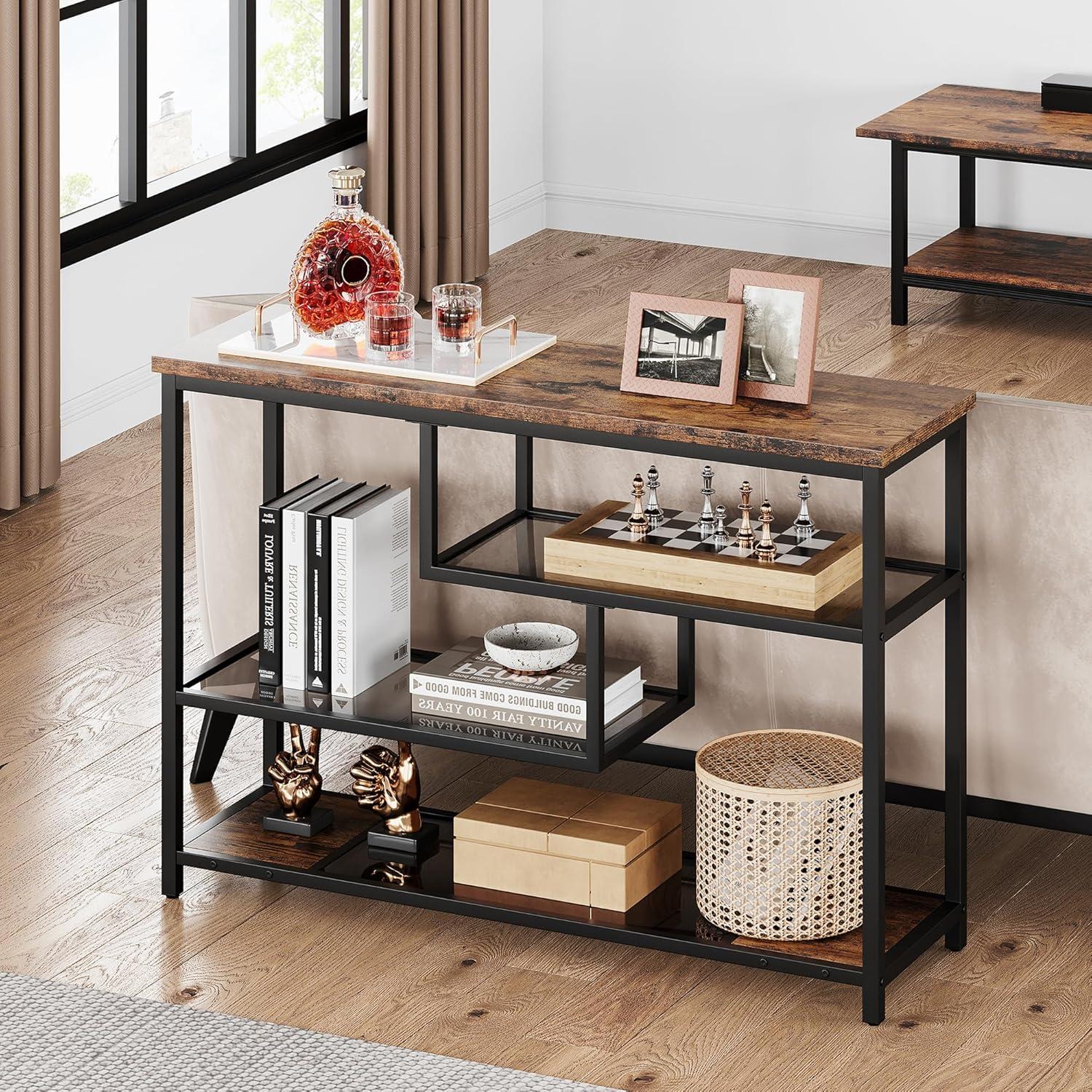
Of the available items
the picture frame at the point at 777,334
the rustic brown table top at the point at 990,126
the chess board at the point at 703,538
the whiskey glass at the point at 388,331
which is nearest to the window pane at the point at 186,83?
the rustic brown table top at the point at 990,126

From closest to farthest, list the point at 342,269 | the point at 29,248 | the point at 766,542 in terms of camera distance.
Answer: the point at 766,542
the point at 342,269
the point at 29,248

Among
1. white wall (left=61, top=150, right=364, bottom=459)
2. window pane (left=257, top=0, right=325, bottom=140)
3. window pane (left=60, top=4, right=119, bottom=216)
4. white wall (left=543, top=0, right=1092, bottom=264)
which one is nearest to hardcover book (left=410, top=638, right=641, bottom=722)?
white wall (left=61, top=150, right=364, bottom=459)

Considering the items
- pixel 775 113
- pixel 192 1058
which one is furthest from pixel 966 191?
pixel 192 1058

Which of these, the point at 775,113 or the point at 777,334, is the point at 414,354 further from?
the point at 775,113

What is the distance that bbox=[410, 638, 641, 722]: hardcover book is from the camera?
287 centimetres

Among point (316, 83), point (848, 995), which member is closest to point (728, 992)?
point (848, 995)

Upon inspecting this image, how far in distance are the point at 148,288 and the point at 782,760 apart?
3.08 m

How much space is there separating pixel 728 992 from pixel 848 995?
164mm

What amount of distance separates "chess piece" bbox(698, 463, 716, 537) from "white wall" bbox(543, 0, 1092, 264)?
398cm

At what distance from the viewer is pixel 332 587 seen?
2.96m

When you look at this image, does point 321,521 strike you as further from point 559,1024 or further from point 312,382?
point 559,1024

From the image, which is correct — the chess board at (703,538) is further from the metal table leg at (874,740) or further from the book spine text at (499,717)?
the book spine text at (499,717)

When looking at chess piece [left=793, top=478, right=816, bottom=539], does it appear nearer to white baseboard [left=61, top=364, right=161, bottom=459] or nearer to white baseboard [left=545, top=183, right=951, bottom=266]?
white baseboard [left=61, top=364, right=161, bottom=459]

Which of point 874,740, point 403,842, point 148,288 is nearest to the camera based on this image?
point 874,740
